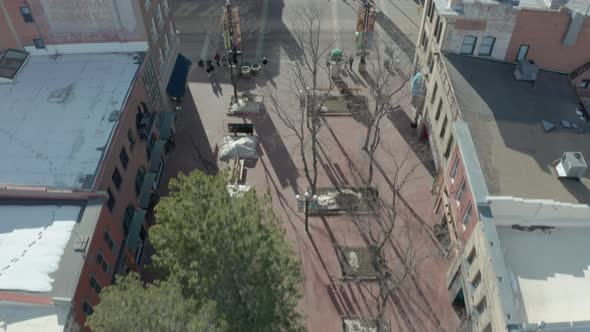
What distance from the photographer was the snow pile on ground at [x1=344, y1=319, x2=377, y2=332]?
3438 cm

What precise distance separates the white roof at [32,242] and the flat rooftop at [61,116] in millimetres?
1960

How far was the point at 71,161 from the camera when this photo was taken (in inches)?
1305

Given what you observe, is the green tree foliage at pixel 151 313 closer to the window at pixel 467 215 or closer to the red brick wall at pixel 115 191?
the red brick wall at pixel 115 191

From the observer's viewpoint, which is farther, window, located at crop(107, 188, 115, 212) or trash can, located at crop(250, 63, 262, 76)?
trash can, located at crop(250, 63, 262, 76)

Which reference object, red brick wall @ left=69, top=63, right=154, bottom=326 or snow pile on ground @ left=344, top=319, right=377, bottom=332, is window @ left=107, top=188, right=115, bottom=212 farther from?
snow pile on ground @ left=344, top=319, right=377, bottom=332

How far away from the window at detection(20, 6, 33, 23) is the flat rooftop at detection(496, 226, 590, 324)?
42.5 metres

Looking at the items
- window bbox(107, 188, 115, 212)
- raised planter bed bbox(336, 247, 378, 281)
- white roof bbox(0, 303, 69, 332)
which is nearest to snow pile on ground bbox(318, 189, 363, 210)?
raised planter bed bbox(336, 247, 378, 281)

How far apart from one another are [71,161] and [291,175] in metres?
20.4

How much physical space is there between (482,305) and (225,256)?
18108 mm

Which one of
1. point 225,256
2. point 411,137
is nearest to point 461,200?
point 411,137

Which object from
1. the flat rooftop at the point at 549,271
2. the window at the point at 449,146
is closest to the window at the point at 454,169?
the window at the point at 449,146

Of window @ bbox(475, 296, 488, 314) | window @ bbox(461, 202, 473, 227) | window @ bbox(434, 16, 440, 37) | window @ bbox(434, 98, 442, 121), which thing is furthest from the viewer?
window @ bbox(434, 16, 440, 37)

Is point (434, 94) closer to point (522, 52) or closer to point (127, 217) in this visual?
point (522, 52)

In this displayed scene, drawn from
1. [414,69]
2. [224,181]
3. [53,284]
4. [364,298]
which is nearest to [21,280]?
[53,284]
